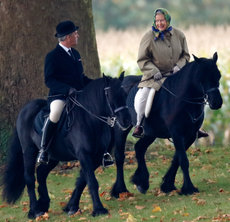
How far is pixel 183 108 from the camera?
8.23 m

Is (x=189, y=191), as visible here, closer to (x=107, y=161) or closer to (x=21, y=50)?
(x=107, y=161)

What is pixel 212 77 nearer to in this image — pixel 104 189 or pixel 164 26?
pixel 164 26

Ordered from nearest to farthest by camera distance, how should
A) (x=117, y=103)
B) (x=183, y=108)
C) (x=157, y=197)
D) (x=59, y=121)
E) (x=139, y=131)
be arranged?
(x=117, y=103) → (x=59, y=121) → (x=183, y=108) → (x=157, y=197) → (x=139, y=131)

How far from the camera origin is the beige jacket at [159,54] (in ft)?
28.2

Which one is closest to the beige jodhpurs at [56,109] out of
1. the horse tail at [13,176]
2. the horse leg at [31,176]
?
the horse leg at [31,176]

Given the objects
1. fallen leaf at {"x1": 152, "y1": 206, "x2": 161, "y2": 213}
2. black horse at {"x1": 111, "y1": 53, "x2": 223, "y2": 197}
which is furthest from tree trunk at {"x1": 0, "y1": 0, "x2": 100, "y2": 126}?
fallen leaf at {"x1": 152, "y1": 206, "x2": 161, "y2": 213}

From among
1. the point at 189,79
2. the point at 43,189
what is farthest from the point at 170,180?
the point at 43,189

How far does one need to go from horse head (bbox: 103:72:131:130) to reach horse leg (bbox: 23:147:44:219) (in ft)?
5.53

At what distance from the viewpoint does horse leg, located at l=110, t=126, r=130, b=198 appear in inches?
343

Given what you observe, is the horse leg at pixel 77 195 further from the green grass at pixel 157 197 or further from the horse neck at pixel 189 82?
the horse neck at pixel 189 82

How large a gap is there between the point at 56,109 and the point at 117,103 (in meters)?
0.95

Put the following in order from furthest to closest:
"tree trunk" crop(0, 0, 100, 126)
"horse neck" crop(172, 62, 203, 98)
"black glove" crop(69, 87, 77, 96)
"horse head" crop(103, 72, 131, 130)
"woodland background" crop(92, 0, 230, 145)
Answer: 1. "woodland background" crop(92, 0, 230, 145)
2. "tree trunk" crop(0, 0, 100, 126)
3. "horse neck" crop(172, 62, 203, 98)
4. "black glove" crop(69, 87, 77, 96)
5. "horse head" crop(103, 72, 131, 130)

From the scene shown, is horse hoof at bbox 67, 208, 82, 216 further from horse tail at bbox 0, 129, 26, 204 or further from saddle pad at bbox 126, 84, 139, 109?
saddle pad at bbox 126, 84, 139, 109

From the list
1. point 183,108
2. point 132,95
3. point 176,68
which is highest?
point 176,68
